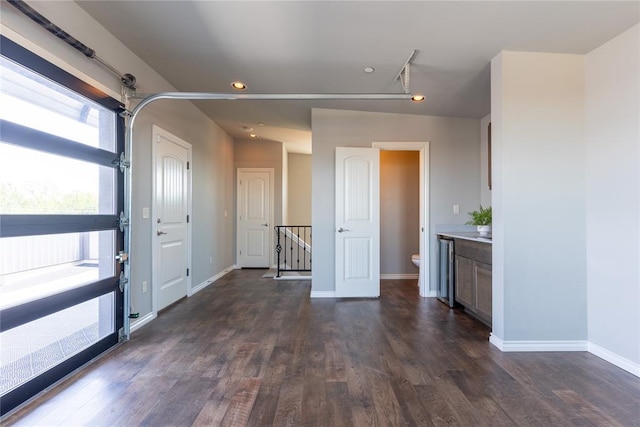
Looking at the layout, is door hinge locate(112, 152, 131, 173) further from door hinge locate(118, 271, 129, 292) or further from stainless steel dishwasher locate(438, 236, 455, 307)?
stainless steel dishwasher locate(438, 236, 455, 307)

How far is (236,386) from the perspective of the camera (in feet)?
6.35

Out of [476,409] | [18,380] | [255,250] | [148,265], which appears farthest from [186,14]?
[255,250]

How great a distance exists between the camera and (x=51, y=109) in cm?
195

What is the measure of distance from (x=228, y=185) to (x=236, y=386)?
457 cm

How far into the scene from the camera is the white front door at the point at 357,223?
4031 mm

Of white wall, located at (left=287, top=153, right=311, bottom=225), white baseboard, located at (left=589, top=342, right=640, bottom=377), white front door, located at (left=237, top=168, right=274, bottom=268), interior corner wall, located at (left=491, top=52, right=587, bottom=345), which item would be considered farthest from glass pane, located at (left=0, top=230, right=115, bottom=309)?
white wall, located at (left=287, top=153, right=311, bottom=225)

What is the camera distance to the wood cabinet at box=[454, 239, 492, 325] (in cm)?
289

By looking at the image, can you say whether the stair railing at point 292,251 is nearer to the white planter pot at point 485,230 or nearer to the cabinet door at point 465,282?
the cabinet door at point 465,282

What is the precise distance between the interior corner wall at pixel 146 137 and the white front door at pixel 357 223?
2073 mm

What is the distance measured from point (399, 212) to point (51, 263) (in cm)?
448

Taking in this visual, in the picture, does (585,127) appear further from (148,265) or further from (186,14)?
(148,265)

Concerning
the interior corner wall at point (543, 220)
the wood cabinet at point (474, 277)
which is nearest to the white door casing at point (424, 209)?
the wood cabinet at point (474, 277)

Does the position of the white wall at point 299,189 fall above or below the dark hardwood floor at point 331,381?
above

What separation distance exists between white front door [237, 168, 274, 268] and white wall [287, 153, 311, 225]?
4.15ft
